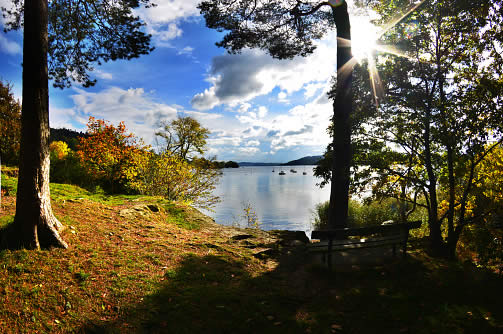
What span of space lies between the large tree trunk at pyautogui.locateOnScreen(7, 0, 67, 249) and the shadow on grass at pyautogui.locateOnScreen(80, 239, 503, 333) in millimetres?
2095

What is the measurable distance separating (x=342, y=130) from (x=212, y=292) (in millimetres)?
5888

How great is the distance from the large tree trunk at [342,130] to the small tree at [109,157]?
10.5 meters

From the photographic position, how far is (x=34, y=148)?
407cm

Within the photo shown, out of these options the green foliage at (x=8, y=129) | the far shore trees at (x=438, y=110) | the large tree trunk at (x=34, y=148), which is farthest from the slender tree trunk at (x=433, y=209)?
the green foliage at (x=8, y=129)

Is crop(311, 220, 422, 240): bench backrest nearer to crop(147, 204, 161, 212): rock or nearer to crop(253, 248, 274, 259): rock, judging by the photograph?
crop(253, 248, 274, 259): rock

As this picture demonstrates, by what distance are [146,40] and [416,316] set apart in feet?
25.4

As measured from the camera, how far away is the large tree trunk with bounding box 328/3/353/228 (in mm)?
7574

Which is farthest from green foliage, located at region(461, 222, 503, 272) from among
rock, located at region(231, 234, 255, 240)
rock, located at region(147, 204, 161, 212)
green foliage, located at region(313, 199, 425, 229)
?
green foliage, located at region(313, 199, 425, 229)

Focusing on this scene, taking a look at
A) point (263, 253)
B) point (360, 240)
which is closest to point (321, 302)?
point (360, 240)

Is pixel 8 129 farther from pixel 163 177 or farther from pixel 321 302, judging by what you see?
pixel 321 302

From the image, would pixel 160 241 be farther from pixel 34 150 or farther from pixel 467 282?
pixel 467 282

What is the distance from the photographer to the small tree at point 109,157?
1473 cm

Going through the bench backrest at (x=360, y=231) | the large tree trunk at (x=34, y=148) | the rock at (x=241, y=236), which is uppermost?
the large tree trunk at (x=34, y=148)

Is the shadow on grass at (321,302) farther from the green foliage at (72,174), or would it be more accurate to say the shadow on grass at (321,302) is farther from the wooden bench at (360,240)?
the green foliage at (72,174)
